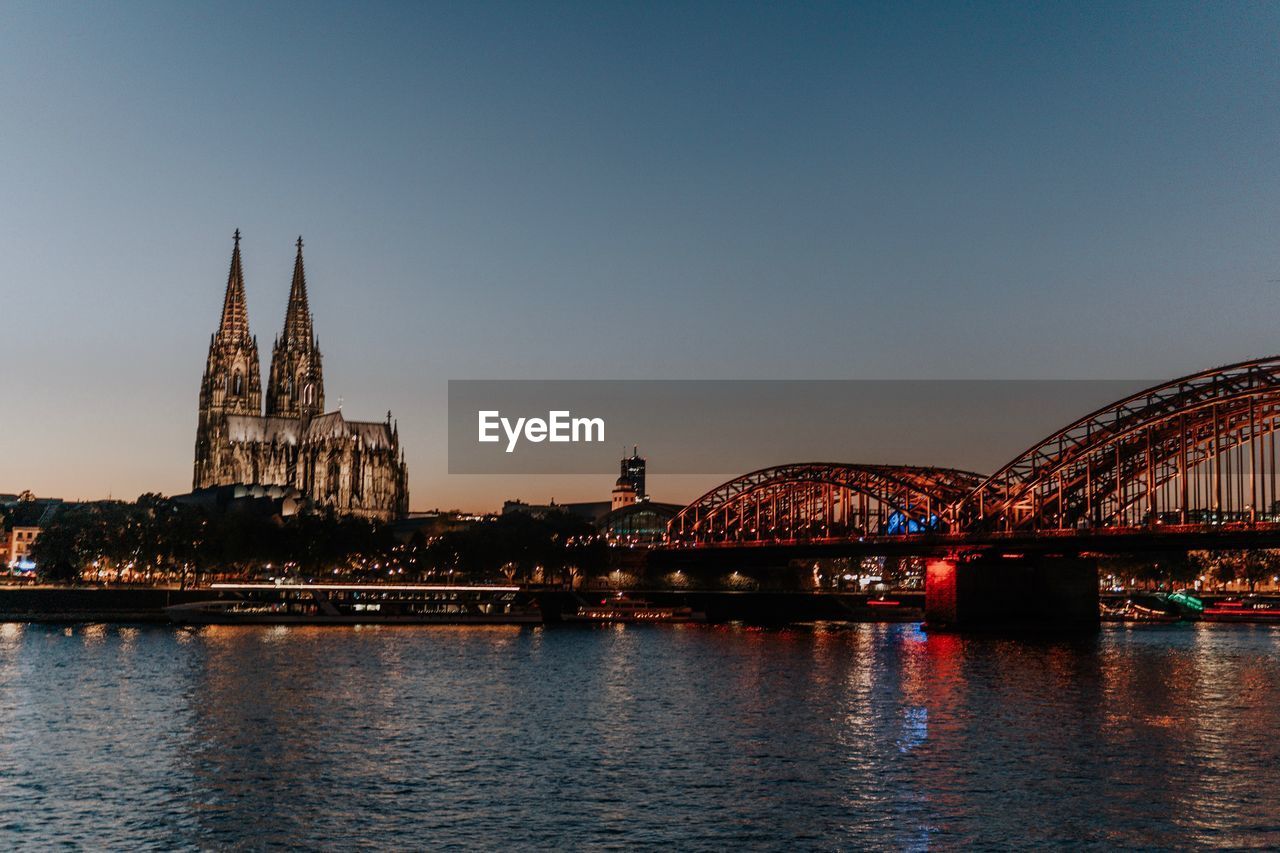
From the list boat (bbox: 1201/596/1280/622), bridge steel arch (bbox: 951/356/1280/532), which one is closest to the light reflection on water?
bridge steel arch (bbox: 951/356/1280/532)

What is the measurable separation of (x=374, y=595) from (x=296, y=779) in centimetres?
9575

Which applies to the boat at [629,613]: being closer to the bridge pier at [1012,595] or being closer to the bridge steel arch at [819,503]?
the bridge steel arch at [819,503]

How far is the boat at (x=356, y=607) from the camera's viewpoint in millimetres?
121000

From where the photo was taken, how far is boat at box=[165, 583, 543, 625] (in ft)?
397

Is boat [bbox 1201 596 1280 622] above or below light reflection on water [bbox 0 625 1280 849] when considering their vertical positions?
below

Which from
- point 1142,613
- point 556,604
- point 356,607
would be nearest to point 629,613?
point 556,604

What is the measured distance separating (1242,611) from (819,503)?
181ft

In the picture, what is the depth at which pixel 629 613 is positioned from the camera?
13875cm

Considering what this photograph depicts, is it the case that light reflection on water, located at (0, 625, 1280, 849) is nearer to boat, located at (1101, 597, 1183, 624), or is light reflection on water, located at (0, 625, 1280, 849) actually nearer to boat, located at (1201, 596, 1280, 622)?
boat, located at (1101, 597, 1183, 624)

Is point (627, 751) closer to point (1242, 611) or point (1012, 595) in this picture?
point (1012, 595)

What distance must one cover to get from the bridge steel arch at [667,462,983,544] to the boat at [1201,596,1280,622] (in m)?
45.3

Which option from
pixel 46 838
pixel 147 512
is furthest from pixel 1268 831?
pixel 147 512

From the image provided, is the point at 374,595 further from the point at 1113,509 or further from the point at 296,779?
the point at 296,779

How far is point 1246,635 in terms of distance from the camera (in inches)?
5017
